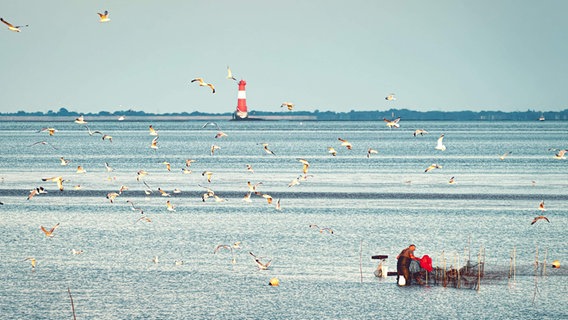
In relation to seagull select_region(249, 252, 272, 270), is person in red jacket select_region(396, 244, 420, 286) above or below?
above

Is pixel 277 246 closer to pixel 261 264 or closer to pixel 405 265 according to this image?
pixel 261 264

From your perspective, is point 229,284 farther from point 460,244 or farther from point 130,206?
point 130,206

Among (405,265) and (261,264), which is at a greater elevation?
(405,265)

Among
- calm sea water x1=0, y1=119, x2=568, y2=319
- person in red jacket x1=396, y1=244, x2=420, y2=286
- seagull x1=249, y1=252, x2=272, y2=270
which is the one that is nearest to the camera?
calm sea water x1=0, y1=119, x2=568, y2=319

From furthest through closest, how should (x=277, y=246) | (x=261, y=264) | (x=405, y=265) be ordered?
1. (x=277, y=246)
2. (x=261, y=264)
3. (x=405, y=265)

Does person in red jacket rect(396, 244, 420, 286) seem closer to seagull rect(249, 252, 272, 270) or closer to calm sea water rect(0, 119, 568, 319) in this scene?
calm sea water rect(0, 119, 568, 319)

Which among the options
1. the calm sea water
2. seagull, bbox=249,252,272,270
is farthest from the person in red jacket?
seagull, bbox=249,252,272,270

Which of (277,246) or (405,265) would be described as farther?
(277,246)


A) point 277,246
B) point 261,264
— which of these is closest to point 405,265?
point 261,264

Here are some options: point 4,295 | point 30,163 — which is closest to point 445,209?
point 4,295

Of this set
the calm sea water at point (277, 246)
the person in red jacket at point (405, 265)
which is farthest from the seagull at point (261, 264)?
the person in red jacket at point (405, 265)

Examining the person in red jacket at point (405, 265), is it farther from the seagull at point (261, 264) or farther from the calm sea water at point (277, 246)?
the seagull at point (261, 264)

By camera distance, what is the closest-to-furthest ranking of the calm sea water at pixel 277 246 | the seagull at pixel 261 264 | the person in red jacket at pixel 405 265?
the calm sea water at pixel 277 246
the person in red jacket at pixel 405 265
the seagull at pixel 261 264

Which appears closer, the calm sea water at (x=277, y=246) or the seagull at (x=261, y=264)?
the calm sea water at (x=277, y=246)
